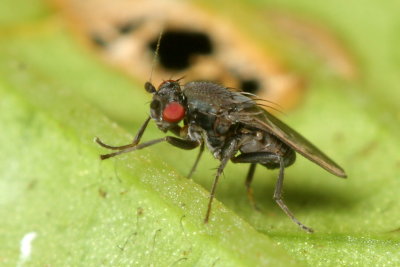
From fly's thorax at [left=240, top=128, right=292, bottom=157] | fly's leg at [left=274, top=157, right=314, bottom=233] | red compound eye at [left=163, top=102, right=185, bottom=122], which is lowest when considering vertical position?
fly's leg at [left=274, top=157, right=314, bottom=233]

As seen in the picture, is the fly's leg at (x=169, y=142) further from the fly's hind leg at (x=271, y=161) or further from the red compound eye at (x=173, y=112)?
the fly's hind leg at (x=271, y=161)

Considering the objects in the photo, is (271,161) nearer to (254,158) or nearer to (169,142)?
(254,158)

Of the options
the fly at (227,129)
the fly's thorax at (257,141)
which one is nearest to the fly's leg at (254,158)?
the fly at (227,129)

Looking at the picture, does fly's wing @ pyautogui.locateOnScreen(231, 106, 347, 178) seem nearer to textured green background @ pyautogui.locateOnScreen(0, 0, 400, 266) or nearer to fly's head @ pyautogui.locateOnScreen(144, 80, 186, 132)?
textured green background @ pyautogui.locateOnScreen(0, 0, 400, 266)

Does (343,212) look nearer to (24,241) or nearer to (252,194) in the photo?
(252,194)

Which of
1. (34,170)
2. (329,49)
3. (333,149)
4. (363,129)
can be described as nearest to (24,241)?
(34,170)

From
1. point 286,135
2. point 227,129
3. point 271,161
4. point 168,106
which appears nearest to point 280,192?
point 271,161

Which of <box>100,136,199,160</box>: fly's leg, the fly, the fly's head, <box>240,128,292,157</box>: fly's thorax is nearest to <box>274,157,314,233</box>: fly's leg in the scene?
the fly
